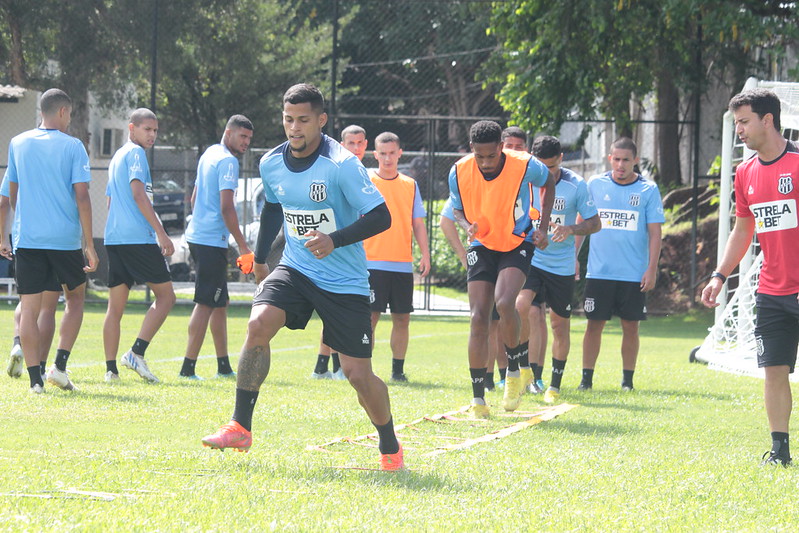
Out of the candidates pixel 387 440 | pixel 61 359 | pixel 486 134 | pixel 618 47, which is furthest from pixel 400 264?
pixel 618 47

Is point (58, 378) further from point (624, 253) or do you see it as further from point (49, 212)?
point (624, 253)

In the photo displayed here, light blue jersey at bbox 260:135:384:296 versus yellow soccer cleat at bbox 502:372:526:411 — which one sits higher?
light blue jersey at bbox 260:135:384:296

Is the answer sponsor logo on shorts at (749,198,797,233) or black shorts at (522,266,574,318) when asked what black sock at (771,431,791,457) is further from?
black shorts at (522,266,574,318)

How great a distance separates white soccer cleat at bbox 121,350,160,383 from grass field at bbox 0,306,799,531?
3.5 inches

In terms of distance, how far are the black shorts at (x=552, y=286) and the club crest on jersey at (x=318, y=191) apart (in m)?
4.30

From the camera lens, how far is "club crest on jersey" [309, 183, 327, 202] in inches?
227

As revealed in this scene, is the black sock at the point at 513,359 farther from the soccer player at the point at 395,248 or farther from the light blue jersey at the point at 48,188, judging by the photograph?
the light blue jersey at the point at 48,188

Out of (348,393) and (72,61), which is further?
(72,61)

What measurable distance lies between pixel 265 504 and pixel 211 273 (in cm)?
565

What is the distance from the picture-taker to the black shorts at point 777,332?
6.38 metres

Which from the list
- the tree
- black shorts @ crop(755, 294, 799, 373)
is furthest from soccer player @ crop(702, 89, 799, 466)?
the tree

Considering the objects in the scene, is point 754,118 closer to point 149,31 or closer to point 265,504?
point 265,504

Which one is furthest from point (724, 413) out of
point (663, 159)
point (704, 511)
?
point (663, 159)

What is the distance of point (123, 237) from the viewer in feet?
31.8
